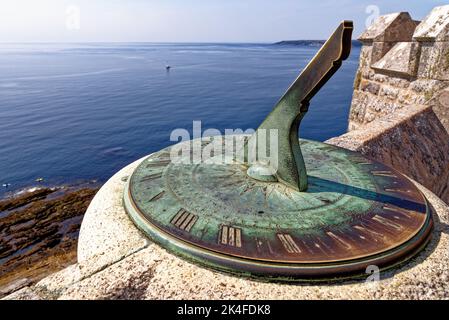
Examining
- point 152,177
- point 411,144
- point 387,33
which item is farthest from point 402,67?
point 152,177

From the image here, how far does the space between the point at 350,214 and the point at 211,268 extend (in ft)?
4.53

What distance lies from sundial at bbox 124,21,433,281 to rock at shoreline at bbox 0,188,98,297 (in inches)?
286

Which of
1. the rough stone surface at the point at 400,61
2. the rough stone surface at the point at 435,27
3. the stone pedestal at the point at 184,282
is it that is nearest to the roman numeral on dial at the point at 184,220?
the stone pedestal at the point at 184,282

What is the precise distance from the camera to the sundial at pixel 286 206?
2430 mm

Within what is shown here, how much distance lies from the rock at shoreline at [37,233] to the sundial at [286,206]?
7276 millimetres

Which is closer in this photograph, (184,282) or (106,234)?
(184,282)

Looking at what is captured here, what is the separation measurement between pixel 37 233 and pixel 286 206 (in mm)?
11448

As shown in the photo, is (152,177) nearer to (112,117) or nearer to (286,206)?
(286,206)

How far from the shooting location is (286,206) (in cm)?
310

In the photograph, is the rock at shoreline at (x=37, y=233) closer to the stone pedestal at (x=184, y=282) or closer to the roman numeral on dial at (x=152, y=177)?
the roman numeral on dial at (x=152, y=177)

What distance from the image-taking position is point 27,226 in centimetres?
1213

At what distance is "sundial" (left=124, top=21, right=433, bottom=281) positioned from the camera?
2430mm
